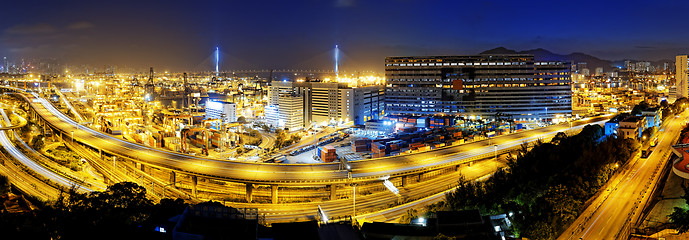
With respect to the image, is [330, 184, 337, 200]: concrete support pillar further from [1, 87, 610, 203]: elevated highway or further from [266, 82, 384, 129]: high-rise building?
[266, 82, 384, 129]: high-rise building

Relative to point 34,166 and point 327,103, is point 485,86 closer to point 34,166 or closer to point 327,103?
point 327,103

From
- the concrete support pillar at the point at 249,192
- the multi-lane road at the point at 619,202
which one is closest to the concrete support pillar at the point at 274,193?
the concrete support pillar at the point at 249,192

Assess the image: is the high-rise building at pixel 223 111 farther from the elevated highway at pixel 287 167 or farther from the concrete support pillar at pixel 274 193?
the concrete support pillar at pixel 274 193

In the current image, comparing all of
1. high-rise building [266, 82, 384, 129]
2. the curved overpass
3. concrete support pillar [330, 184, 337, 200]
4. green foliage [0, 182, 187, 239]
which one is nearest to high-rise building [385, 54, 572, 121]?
high-rise building [266, 82, 384, 129]

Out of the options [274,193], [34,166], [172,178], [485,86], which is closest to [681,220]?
[274,193]

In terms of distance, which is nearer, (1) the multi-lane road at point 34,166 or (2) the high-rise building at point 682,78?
(1) the multi-lane road at point 34,166

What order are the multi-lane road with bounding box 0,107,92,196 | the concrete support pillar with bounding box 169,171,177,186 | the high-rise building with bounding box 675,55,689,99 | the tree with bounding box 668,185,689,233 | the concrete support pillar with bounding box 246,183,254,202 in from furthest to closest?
the high-rise building with bounding box 675,55,689,99
the concrete support pillar with bounding box 169,171,177,186
the multi-lane road with bounding box 0,107,92,196
the concrete support pillar with bounding box 246,183,254,202
the tree with bounding box 668,185,689,233
